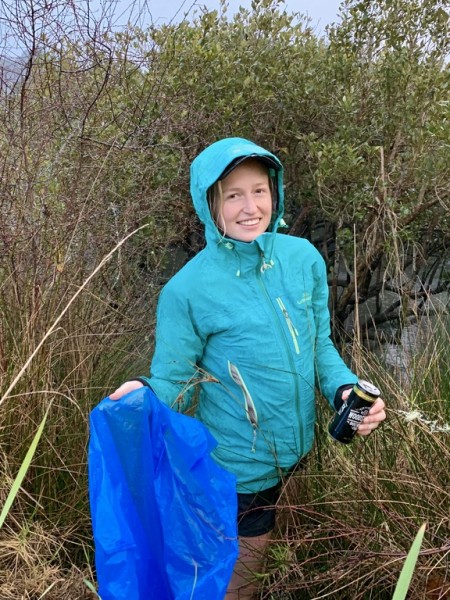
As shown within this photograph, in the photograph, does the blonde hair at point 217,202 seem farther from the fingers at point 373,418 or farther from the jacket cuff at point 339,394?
the fingers at point 373,418

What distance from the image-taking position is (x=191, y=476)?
187 centimetres

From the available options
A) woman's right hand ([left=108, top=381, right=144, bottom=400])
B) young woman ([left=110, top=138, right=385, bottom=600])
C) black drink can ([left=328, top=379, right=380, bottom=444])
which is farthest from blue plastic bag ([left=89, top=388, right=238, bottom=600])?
black drink can ([left=328, top=379, right=380, bottom=444])

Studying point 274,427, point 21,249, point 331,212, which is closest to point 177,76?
point 331,212

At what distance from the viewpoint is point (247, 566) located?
7.45ft

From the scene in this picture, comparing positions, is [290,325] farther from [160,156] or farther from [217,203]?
[160,156]

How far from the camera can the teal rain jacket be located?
207cm

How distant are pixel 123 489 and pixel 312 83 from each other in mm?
3005

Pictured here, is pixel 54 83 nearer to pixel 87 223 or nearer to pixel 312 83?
pixel 87 223

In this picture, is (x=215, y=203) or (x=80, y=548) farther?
(x=80, y=548)

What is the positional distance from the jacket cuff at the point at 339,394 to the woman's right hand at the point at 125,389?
64cm

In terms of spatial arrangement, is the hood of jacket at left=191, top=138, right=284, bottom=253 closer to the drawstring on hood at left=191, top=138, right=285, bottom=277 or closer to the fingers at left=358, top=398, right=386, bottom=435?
the drawstring on hood at left=191, top=138, right=285, bottom=277

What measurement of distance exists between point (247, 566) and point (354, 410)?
2.68 feet

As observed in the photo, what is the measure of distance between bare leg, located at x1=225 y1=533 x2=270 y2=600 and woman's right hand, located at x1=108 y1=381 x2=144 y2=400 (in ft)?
2.47

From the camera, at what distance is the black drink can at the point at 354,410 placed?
5.93 ft
